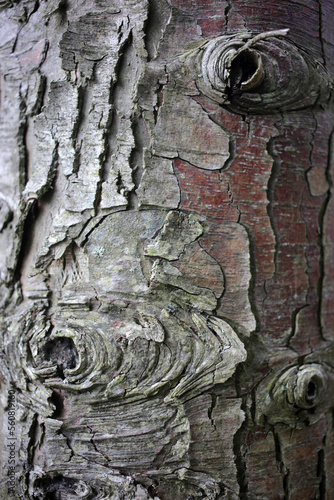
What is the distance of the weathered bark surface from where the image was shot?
91 centimetres

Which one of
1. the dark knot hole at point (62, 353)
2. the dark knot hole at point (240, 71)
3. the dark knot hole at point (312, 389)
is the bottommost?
the dark knot hole at point (62, 353)

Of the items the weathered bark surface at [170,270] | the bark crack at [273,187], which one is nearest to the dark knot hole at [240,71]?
the weathered bark surface at [170,270]

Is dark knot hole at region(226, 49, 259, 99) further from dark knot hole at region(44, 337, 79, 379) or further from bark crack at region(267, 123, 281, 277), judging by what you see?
dark knot hole at region(44, 337, 79, 379)

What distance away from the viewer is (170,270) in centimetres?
92

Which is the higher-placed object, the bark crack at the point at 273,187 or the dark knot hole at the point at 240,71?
the dark knot hole at the point at 240,71

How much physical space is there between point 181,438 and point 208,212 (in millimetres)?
512

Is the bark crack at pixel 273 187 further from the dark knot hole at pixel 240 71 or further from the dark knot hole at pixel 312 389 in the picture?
the dark knot hole at pixel 312 389

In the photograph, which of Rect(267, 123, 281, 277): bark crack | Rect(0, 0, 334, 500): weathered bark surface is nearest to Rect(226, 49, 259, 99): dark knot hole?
Rect(0, 0, 334, 500): weathered bark surface

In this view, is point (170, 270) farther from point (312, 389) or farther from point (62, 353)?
point (312, 389)

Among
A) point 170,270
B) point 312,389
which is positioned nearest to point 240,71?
point 170,270

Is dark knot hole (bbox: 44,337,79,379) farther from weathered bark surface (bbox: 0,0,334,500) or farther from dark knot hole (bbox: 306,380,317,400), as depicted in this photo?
dark knot hole (bbox: 306,380,317,400)

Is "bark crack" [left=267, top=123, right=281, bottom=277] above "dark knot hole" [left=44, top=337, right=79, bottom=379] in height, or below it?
above

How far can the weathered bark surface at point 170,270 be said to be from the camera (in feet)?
2.98

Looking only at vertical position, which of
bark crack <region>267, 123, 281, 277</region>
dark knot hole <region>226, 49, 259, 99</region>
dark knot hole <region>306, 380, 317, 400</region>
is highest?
dark knot hole <region>226, 49, 259, 99</region>
